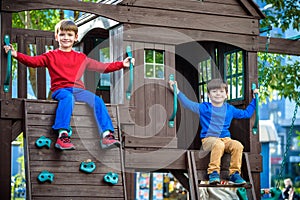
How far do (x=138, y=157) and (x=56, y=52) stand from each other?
1.71m

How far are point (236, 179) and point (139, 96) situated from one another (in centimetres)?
169

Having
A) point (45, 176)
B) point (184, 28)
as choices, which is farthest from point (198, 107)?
point (45, 176)

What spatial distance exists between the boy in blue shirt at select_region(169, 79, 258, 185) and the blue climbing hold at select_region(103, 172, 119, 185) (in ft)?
4.55

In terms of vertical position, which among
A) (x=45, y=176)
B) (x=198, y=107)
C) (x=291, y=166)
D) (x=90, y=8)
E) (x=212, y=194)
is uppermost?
(x=90, y=8)

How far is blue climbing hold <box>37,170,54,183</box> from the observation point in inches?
298

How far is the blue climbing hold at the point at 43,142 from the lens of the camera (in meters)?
7.78

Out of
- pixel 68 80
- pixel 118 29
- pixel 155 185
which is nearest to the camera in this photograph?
pixel 68 80

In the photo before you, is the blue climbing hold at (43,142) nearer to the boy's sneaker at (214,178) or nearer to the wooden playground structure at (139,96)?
the wooden playground structure at (139,96)

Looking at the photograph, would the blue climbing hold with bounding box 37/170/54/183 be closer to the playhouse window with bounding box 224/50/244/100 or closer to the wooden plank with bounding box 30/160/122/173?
the wooden plank with bounding box 30/160/122/173

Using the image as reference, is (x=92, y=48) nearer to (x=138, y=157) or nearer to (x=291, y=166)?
(x=138, y=157)

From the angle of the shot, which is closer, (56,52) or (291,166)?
(56,52)

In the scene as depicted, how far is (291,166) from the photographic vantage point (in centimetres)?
3797

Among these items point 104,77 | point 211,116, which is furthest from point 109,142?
point 104,77

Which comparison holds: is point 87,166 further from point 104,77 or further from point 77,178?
point 104,77
